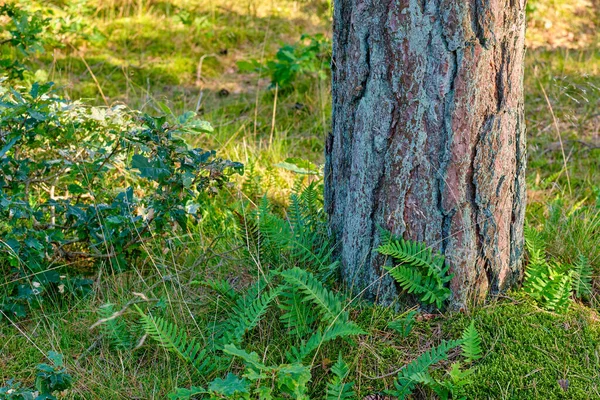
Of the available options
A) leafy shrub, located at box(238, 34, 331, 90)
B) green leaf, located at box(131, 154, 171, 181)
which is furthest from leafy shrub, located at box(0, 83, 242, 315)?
leafy shrub, located at box(238, 34, 331, 90)

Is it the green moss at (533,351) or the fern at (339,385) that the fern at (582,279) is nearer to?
the green moss at (533,351)

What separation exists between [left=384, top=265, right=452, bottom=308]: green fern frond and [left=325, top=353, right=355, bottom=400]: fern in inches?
16.6

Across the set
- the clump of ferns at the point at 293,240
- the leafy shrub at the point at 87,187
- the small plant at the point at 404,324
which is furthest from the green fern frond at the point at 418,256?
the leafy shrub at the point at 87,187

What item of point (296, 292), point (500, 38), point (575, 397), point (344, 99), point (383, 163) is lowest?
point (575, 397)

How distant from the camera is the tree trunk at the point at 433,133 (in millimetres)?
2404

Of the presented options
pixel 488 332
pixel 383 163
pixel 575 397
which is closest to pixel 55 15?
pixel 383 163

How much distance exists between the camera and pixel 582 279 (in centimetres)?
287

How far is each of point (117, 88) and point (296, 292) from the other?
11.7 ft

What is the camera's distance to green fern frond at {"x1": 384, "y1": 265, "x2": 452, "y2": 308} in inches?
103

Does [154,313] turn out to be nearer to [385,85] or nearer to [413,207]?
[413,207]

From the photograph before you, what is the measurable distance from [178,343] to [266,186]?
1.70 metres

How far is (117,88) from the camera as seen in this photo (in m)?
5.58

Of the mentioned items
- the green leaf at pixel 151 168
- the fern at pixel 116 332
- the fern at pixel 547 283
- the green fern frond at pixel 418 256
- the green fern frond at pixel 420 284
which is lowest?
the fern at pixel 116 332

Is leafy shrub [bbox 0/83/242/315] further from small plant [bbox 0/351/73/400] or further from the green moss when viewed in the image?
the green moss
